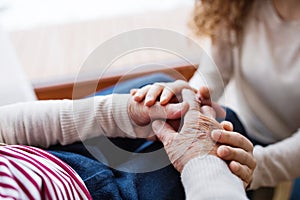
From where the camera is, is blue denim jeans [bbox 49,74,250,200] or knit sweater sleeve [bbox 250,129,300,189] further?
knit sweater sleeve [bbox 250,129,300,189]

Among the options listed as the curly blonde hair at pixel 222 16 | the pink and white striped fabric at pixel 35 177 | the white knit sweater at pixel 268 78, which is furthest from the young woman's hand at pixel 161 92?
the curly blonde hair at pixel 222 16

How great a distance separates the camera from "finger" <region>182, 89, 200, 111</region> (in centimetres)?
46

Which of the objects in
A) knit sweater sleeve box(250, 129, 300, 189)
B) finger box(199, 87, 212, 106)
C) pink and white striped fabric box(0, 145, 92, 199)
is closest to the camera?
pink and white striped fabric box(0, 145, 92, 199)

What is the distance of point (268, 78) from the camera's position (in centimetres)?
77

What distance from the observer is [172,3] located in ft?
4.05

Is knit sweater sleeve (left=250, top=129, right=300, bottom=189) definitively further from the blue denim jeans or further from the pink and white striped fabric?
the pink and white striped fabric

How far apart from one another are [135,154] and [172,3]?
824mm

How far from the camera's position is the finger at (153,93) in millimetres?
470

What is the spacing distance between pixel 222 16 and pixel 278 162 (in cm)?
31

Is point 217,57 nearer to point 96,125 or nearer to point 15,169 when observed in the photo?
point 96,125

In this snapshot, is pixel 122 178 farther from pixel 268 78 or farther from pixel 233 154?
pixel 268 78

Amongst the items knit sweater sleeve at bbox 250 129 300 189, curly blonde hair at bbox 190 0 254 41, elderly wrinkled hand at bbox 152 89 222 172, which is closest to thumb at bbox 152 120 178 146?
elderly wrinkled hand at bbox 152 89 222 172

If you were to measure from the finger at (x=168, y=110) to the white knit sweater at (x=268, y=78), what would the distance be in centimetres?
25

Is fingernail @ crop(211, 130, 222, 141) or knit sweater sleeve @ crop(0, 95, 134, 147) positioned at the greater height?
knit sweater sleeve @ crop(0, 95, 134, 147)
